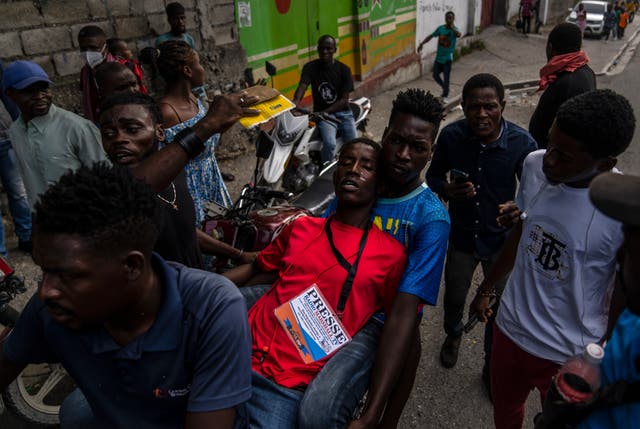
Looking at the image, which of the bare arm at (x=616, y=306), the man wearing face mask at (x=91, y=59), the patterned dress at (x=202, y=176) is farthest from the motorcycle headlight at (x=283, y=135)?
the bare arm at (x=616, y=306)

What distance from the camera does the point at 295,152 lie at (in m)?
5.49

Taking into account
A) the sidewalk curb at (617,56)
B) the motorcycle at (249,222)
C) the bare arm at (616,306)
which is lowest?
the sidewalk curb at (617,56)

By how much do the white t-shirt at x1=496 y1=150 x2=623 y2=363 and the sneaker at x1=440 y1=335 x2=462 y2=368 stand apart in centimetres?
112

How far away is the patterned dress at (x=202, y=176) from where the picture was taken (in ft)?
11.3

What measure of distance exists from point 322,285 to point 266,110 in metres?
0.87

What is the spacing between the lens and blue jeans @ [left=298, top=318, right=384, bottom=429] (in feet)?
5.60

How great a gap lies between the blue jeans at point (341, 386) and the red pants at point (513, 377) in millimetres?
601

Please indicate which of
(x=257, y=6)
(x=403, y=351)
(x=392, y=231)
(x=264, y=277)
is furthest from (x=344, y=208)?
(x=257, y=6)

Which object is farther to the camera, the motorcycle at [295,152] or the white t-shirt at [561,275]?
the motorcycle at [295,152]

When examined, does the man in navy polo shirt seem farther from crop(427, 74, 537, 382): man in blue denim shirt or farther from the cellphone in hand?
crop(427, 74, 537, 382): man in blue denim shirt

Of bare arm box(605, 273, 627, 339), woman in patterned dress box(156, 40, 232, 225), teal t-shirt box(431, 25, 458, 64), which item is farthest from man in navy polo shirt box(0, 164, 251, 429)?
teal t-shirt box(431, 25, 458, 64)

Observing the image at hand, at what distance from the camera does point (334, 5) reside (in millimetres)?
8898

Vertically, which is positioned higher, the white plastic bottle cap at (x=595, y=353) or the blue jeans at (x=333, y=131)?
the white plastic bottle cap at (x=595, y=353)

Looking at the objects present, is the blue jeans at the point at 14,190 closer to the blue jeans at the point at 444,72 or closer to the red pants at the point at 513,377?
the red pants at the point at 513,377
